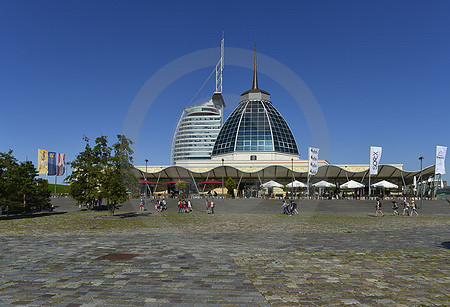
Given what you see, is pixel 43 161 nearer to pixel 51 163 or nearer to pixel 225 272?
pixel 51 163

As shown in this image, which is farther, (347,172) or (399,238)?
(347,172)

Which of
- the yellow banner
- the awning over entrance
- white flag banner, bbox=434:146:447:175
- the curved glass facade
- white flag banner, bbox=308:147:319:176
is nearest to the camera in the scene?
white flag banner, bbox=434:146:447:175

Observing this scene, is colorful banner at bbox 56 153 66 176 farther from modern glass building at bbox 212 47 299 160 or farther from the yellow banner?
modern glass building at bbox 212 47 299 160

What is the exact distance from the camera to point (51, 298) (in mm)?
6188

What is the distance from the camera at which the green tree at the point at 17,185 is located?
2739 cm

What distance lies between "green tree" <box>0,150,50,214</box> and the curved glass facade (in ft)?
243

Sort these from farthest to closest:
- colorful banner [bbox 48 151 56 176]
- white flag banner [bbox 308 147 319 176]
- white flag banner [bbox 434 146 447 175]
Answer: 1. colorful banner [bbox 48 151 56 176]
2. white flag banner [bbox 308 147 319 176]
3. white flag banner [bbox 434 146 447 175]

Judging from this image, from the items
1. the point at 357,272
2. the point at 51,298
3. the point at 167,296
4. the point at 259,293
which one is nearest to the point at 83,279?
the point at 51,298

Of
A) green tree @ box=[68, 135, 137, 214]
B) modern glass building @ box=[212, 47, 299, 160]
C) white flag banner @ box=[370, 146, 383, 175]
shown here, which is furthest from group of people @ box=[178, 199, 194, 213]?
modern glass building @ box=[212, 47, 299, 160]

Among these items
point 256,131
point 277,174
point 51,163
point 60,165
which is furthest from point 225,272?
point 256,131

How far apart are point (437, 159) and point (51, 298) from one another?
5039 centimetres

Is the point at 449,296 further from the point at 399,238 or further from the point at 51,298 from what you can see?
the point at 399,238

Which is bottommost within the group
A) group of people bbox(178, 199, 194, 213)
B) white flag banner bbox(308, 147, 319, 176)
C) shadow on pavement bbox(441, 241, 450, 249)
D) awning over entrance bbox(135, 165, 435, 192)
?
group of people bbox(178, 199, 194, 213)

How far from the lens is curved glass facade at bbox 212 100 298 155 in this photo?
102250 mm
